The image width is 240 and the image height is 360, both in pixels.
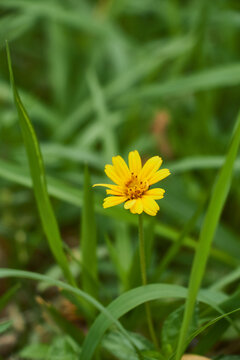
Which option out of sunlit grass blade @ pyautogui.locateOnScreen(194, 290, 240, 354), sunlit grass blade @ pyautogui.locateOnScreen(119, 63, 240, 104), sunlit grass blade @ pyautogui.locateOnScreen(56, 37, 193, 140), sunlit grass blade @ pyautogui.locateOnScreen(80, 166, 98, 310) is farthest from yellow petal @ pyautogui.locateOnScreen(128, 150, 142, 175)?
sunlit grass blade @ pyautogui.locateOnScreen(56, 37, 193, 140)

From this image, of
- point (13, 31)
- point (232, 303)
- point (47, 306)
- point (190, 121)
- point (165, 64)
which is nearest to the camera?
point (232, 303)

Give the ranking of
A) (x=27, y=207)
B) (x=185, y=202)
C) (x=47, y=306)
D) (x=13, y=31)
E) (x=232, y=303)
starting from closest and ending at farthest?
1. (x=232, y=303)
2. (x=47, y=306)
3. (x=185, y=202)
4. (x=27, y=207)
5. (x=13, y=31)

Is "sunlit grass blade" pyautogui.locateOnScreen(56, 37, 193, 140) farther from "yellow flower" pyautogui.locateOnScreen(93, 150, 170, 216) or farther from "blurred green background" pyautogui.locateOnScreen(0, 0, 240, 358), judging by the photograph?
"yellow flower" pyautogui.locateOnScreen(93, 150, 170, 216)

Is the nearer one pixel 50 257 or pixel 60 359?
pixel 60 359

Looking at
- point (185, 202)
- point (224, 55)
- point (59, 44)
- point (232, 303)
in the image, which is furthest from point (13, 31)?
point (232, 303)

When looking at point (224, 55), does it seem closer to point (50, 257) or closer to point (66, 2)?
point (66, 2)

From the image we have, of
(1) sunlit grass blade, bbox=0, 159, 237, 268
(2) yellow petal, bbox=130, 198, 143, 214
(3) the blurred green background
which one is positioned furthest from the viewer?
(3) the blurred green background

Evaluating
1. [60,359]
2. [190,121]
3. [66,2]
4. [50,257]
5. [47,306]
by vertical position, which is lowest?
[60,359]
